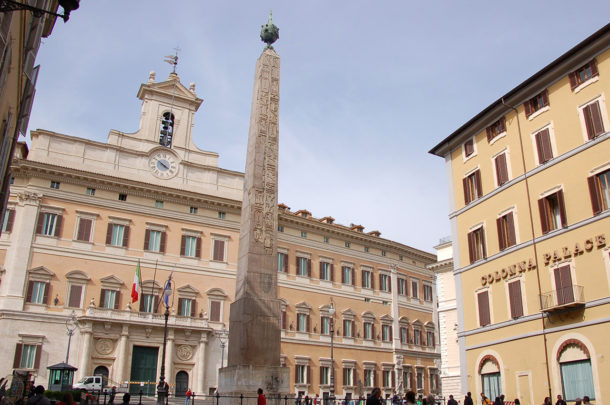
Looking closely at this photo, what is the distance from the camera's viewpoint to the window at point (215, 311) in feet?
112

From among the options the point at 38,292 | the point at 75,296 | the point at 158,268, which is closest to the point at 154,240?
the point at 158,268

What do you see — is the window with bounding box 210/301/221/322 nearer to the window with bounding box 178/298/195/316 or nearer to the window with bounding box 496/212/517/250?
the window with bounding box 178/298/195/316

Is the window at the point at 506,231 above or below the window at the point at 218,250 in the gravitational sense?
below

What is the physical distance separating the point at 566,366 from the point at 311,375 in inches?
885

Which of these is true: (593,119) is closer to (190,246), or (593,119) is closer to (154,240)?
(190,246)

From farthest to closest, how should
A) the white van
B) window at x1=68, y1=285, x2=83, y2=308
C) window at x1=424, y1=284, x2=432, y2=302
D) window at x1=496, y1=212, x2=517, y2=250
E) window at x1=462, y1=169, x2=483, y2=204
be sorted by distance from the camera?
window at x1=424, y1=284, x2=432, y2=302 → window at x1=68, y1=285, x2=83, y2=308 → the white van → window at x1=462, y1=169, x2=483, y2=204 → window at x1=496, y1=212, x2=517, y2=250

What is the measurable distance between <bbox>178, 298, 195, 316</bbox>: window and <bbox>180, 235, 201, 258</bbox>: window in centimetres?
275

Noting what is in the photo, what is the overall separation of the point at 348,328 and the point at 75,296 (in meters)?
18.5

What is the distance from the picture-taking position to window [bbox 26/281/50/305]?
96.7 ft

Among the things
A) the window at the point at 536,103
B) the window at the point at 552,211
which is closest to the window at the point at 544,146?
the window at the point at 536,103

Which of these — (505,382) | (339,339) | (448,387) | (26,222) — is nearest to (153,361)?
(26,222)

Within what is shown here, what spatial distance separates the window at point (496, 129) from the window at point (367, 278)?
22144 millimetres

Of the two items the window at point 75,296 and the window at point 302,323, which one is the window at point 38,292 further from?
the window at point 302,323

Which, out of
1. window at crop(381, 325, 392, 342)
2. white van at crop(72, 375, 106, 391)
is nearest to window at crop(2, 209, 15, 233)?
white van at crop(72, 375, 106, 391)
